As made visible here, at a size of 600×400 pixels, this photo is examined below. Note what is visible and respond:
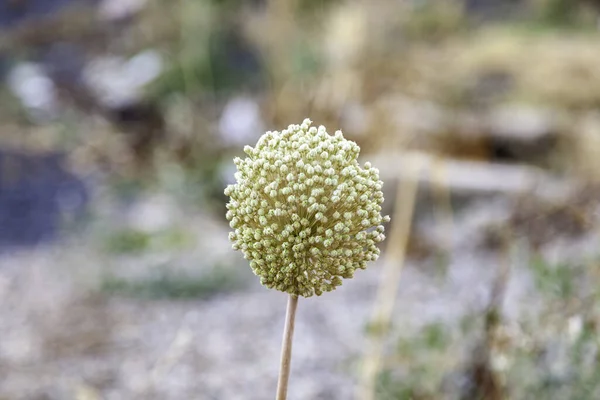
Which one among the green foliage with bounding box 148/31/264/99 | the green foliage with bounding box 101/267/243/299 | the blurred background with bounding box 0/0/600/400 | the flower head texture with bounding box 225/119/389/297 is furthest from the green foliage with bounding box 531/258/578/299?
the green foliage with bounding box 148/31/264/99

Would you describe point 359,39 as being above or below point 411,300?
above

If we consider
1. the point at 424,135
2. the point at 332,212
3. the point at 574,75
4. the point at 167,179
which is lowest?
the point at 332,212

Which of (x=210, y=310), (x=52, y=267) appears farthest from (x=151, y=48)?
(x=210, y=310)

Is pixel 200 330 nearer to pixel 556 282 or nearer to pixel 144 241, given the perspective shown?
pixel 144 241

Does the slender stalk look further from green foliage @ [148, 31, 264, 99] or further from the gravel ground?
green foliage @ [148, 31, 264, 99]

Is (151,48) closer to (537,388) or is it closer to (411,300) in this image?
(411,300)

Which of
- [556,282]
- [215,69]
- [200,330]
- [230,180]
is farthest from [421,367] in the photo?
[215,69]

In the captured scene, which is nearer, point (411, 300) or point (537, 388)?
point (537, 388)
